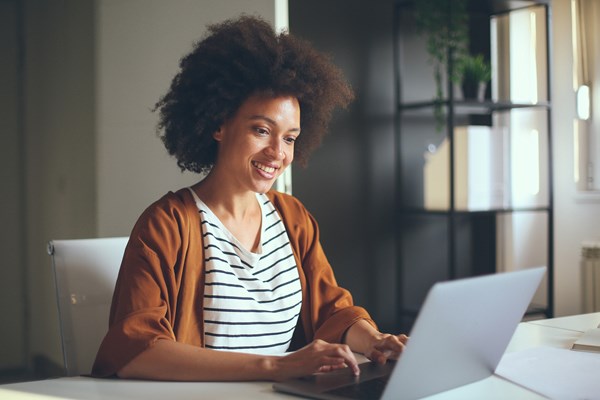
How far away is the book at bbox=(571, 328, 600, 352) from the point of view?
4.55 feet

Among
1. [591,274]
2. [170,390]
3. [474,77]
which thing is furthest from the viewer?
[591,274]

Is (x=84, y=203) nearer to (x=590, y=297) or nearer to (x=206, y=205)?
(x=206, y=205)

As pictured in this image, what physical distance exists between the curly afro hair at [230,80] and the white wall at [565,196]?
2416mm

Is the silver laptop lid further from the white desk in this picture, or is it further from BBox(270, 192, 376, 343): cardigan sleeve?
BBox(270, 192, 376, 343): cardigan sleeve

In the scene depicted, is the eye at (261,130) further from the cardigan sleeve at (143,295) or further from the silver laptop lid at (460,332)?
the silver laptop lid at (460,332)

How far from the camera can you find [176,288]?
1445 millimetres

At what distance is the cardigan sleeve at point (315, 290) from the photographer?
1.60 m

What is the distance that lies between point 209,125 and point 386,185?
2133 mm

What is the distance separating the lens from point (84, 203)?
3080 millimetres

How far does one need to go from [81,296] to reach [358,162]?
7.40 ft

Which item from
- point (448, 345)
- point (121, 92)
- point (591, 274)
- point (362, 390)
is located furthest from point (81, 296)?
point (591, 274)

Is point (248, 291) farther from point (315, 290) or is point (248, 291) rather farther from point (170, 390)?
point (170, 390)

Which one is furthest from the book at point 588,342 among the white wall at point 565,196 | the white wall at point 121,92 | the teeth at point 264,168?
the white wall at point 565,196

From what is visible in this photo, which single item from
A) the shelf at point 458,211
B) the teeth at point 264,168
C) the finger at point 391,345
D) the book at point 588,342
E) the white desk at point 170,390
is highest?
the teeth at point 264,168
